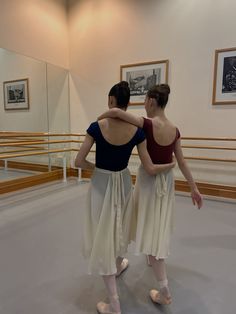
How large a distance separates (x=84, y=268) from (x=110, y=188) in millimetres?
879

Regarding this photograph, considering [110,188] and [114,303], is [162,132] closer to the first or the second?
[110,188]

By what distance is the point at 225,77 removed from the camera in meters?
3.30

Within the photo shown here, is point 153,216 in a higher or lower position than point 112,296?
higher

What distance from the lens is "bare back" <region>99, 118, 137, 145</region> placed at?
1.14 meters

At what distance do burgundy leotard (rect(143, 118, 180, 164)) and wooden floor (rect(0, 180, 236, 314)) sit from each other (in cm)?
86

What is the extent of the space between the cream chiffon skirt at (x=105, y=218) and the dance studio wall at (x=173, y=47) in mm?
2669

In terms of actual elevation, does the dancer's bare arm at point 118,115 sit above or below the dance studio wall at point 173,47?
below

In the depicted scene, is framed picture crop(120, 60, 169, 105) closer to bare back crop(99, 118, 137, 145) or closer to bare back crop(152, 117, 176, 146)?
bare back crop(152, 117, 176, 146)

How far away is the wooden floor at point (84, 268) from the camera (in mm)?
1365

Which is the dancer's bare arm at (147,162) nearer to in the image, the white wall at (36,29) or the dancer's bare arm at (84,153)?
the dancer's bare arm at (84,153)

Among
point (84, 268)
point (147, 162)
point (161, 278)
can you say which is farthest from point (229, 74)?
point (84, 268)

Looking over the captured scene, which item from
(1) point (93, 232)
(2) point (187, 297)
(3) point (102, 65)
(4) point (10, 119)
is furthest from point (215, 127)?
(4) point (10, 119)

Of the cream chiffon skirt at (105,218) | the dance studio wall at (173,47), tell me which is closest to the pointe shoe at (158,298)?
the cream chiffon skirt at (105,218)

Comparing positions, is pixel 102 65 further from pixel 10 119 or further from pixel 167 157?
pixel 167 157
